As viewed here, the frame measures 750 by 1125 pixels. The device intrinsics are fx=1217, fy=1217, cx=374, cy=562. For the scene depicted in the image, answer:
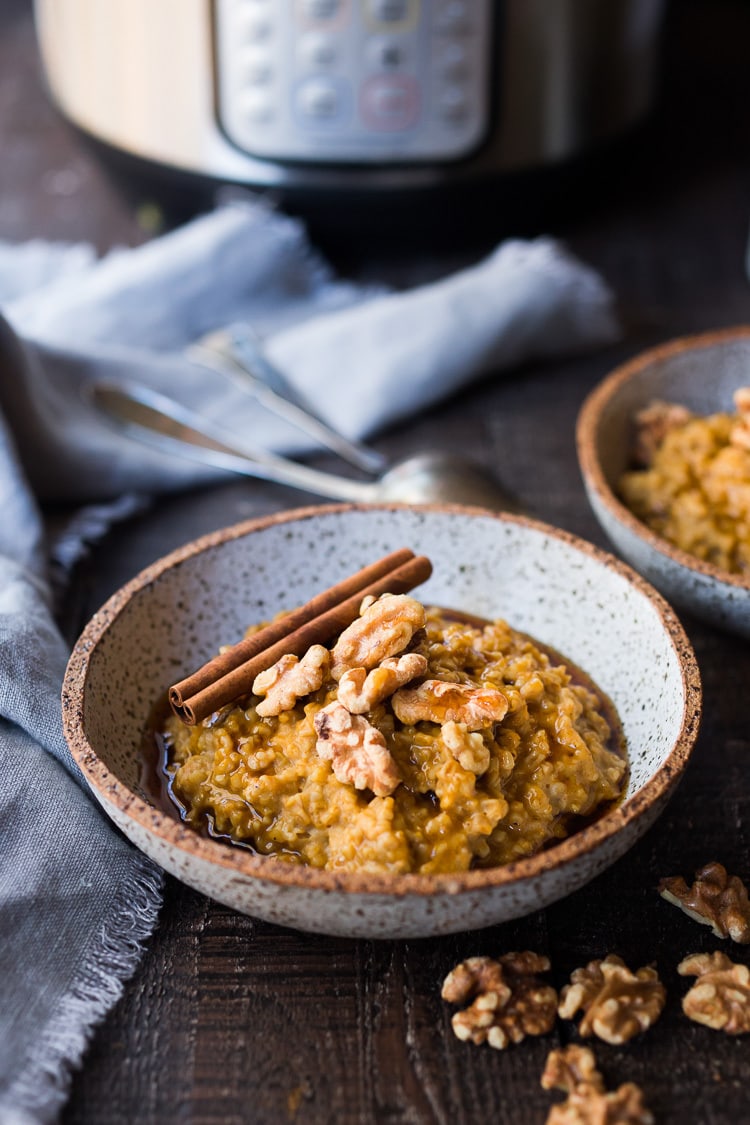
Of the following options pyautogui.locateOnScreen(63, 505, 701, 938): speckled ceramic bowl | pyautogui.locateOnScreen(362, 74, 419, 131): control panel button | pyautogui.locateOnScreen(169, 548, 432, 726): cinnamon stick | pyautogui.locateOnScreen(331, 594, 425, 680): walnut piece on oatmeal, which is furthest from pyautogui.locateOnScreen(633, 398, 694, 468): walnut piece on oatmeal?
pyautogui.locateOnScreen(362, 74, 419, 131): control panel button

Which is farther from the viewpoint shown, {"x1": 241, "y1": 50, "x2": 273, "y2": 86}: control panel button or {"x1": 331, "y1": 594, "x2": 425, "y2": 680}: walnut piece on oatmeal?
{"x1": 241, "y1": 50, "x2": 273, "y2": 86}: control panel button

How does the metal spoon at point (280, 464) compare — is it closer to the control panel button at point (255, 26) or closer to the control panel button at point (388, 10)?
the control panel button at point (255, 26)

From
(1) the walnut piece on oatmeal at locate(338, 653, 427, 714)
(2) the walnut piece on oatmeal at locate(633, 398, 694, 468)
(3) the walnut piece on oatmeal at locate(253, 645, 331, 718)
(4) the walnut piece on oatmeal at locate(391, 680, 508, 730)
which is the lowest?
(2) the walnut piece on oatmeal at locate(633, 398, 694, 468)

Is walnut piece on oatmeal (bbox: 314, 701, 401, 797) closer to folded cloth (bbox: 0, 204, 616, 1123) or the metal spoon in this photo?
folded cloth (bbox: 0, 204, 616, 1123)

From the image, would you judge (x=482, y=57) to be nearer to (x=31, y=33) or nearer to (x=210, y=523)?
(x=210, y=523)

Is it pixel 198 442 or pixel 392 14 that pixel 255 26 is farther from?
pixel 198 442

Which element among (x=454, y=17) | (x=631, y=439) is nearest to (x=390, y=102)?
(x=454, y=17)
